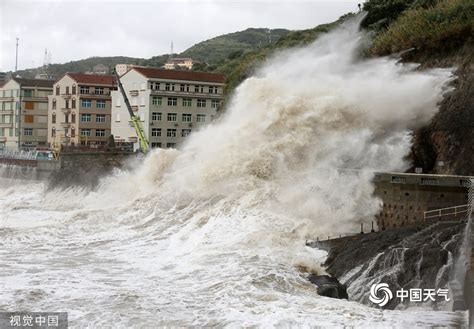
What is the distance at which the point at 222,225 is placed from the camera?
23.4 metres

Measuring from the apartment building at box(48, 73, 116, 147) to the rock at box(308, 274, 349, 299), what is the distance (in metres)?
44.5

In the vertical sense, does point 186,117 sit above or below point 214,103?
below

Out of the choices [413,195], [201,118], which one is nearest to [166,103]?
[201,118]

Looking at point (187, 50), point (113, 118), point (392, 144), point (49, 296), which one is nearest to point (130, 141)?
point (113, 118)

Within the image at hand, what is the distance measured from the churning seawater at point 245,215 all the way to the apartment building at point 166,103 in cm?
1796

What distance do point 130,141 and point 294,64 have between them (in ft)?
81.4

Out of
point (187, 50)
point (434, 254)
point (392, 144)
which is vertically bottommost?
point (434, 254)

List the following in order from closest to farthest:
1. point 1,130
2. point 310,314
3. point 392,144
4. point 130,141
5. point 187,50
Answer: point 310,314, point 392,144, point 130,141, point 1,130, point 187,50

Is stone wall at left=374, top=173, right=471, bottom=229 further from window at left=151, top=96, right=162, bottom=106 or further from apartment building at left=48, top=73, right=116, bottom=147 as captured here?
apartment building at left=48, top=73, right=116, bottom=147

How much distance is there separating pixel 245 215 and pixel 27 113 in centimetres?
4726

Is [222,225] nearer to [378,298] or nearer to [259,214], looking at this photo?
[259,214]

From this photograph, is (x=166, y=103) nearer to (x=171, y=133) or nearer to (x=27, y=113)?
(x=171, y=133)

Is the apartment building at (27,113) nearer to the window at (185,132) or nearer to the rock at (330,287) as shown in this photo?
the window at (185,132)

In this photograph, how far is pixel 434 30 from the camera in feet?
94.6
